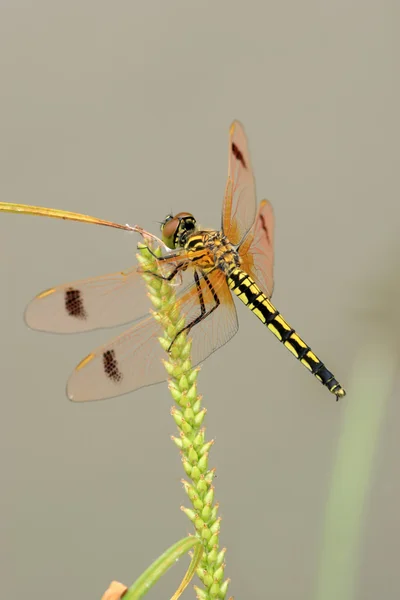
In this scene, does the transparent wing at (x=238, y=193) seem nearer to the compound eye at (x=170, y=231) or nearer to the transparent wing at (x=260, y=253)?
the transparent wing at (x=260, y=253)

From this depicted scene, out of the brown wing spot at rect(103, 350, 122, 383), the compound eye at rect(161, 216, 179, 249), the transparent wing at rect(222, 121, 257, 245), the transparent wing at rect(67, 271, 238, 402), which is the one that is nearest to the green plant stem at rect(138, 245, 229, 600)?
the transparent wing at rect(67, 271, 238, 402)

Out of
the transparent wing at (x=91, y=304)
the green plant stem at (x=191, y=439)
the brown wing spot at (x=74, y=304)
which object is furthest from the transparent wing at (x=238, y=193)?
the green plant stem at (x=191, y=439)

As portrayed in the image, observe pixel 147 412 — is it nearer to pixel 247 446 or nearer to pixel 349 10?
pixel 247 446

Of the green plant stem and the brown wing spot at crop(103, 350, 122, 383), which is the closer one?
the green plant stem

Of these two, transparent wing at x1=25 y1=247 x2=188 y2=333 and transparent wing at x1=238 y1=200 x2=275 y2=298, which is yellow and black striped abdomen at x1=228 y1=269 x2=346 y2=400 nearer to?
transparent wing at x1=238 y1=200 x2=275 y2=298

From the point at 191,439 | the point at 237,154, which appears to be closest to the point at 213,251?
the point at 237,154

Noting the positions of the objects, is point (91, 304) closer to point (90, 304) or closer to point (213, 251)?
point (90, 304)
